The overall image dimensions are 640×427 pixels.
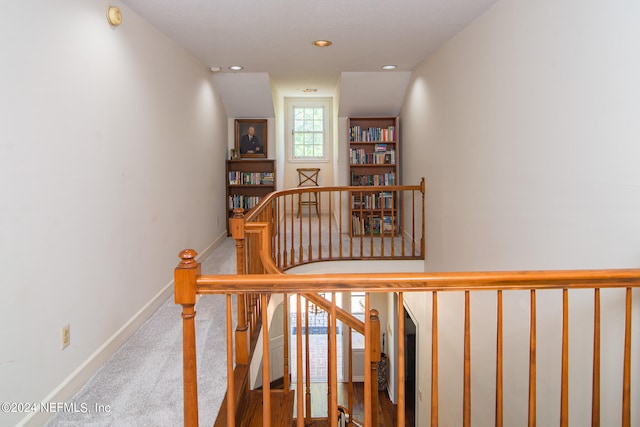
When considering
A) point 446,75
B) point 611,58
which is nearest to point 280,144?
point 446,75

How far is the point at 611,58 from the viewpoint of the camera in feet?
6.75

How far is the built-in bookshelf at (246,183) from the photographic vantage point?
7098 millimetres

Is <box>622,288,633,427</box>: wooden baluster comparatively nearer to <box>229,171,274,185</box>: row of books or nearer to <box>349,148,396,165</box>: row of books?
<box>349,148,396,165</box>: row of books

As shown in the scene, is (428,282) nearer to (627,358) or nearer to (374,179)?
(627,358)

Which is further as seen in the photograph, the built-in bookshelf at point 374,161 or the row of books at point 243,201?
the row of books at point 243,201

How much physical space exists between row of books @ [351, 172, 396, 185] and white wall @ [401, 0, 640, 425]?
227cm

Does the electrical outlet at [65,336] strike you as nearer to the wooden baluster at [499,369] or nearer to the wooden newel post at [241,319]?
the wooden newel post at [241,319]

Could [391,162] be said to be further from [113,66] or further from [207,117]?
[113,66]

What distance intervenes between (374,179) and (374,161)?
27 centimetres

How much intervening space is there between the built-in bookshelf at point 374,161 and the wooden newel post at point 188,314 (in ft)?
17.5

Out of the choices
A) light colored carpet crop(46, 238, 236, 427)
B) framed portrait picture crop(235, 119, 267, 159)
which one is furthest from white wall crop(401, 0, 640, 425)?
framed portrait picture crop(235, 119, 267, 159)

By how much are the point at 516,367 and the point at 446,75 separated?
9.42 feet

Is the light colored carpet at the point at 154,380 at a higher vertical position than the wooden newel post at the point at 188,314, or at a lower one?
lower

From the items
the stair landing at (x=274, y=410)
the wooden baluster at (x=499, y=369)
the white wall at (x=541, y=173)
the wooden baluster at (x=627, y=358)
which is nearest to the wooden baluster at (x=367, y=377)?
the wooden baluster at (x=499, y=369)
